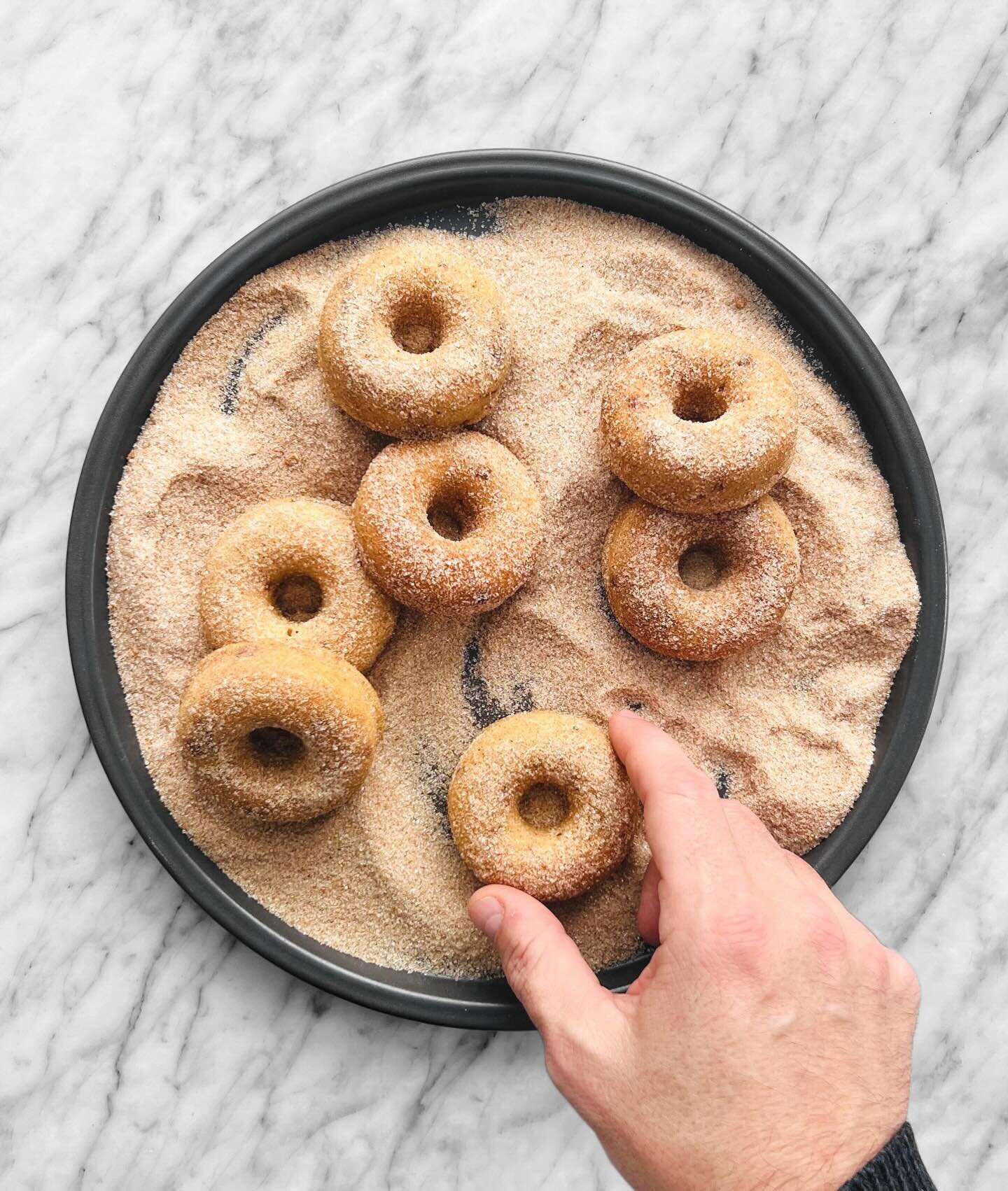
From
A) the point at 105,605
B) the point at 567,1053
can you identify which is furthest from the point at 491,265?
the point at 567,1053

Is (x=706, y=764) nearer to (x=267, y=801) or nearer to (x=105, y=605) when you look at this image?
(x=267, y=801)

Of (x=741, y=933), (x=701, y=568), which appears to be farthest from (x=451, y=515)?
(x=741, y=933)

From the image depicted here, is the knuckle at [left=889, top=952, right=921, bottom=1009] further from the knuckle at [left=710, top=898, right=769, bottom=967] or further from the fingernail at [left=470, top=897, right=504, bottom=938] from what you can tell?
the fingernail at [left=470, top=897, right=504, bottom=938]

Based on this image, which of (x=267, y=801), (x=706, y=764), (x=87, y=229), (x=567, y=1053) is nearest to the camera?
(x=567, y=1053)

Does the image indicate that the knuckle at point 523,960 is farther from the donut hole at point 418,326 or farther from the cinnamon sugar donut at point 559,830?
the donut hole at point 418,326

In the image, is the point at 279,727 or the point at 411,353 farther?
the point at 411,353

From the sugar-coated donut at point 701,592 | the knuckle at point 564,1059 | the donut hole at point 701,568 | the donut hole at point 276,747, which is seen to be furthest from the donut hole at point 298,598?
the knuckle at point 564,1059

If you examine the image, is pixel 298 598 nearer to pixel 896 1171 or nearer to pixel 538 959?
pixel 538 959
